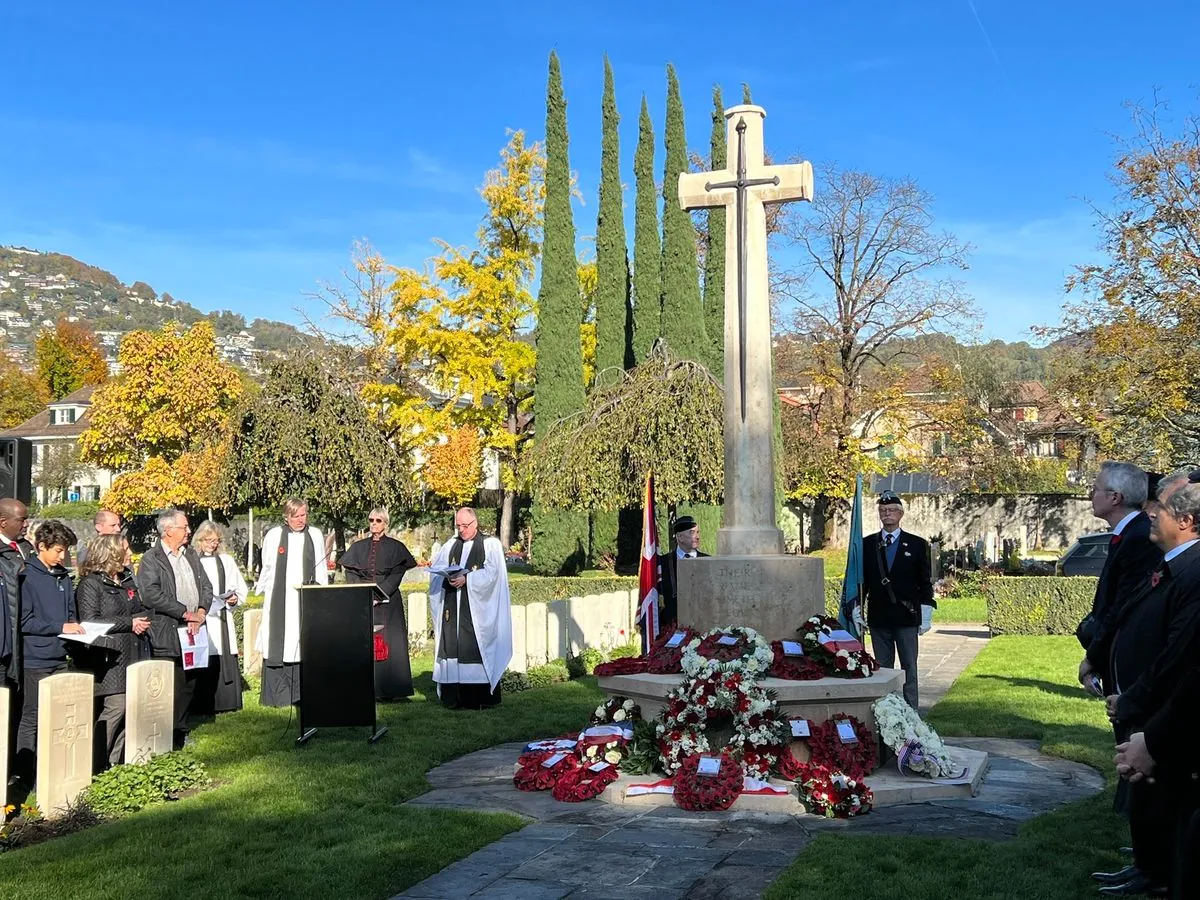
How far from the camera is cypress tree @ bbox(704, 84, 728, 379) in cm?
3147

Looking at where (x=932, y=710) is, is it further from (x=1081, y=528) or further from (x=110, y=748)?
(x=1081, y=528)

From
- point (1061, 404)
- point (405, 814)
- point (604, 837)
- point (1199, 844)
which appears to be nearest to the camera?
point (1199, 844)

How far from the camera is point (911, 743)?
7.39 metres

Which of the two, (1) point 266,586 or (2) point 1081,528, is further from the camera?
(2) point 1081,528

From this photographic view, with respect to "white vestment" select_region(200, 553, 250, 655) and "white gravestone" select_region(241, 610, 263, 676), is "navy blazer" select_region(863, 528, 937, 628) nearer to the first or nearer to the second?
"white vestment" select_region(200, 553, 250, 655)

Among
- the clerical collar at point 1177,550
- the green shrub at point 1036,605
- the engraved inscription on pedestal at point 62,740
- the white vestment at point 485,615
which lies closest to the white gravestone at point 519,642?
the white vestment at point 485,615

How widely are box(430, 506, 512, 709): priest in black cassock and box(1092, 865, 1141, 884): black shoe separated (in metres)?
6.68

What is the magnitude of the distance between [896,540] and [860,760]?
249cm

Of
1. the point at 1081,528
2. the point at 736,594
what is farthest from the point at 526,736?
the point at 1081,528

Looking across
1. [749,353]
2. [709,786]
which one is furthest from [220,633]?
[749,353]

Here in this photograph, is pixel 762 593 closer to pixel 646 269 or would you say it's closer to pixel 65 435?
pixel 646 269

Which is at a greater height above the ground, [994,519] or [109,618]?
[994,519]

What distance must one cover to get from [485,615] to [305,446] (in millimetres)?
14665

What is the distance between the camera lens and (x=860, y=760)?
7242 mm
